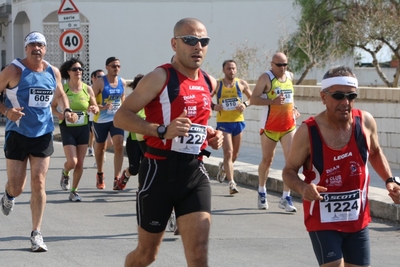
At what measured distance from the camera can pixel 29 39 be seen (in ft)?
27.1

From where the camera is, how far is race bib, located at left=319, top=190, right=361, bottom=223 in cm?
522

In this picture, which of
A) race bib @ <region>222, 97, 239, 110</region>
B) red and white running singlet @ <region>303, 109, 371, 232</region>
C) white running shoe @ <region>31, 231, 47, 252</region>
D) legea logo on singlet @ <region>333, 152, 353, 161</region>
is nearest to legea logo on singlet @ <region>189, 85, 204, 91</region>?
red and white running singlet @ <region>303, 109, 371, 232</region>

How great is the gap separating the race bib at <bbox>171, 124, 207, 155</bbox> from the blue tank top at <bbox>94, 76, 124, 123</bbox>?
7.17 m

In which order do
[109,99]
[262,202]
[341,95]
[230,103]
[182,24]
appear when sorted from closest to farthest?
[341,95], [182,24], [262,202], [230,103], [109,99]

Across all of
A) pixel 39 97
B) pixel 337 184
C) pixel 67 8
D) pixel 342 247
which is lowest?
pixel 342 247

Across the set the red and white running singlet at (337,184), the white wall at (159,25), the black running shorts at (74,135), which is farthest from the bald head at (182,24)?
the white wall at (159,25)

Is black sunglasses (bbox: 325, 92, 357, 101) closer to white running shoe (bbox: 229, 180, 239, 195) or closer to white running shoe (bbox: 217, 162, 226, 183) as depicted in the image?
white running shoe (bbox: 229, 180, 239, 195)

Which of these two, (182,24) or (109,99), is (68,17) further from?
(182,24)

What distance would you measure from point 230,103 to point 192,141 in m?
7.15

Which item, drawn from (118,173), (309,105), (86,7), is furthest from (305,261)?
(86,7)

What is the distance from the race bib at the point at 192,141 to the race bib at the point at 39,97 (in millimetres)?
2892

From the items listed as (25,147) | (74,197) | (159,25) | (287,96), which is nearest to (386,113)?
(287,96)

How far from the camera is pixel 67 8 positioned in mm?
22188

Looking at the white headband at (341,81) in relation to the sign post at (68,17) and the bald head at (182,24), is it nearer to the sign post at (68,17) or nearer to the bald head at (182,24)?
the bald head at (182,24)
